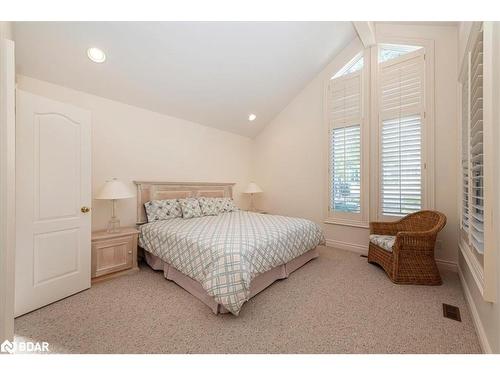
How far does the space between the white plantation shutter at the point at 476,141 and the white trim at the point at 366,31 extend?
1.43 meters

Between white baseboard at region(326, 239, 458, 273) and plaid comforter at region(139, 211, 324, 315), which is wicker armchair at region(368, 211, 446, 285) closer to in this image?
white baseboard at region(326, 239, 458, 273)

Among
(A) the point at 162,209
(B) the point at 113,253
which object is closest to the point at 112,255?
(B) the point at 113,253

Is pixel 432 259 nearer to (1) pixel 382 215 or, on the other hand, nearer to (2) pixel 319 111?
(1) pixel 382 215

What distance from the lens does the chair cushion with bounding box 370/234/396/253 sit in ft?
8.20

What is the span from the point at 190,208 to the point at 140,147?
47.9 inches

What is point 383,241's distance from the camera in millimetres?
2598

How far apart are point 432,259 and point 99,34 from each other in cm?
433

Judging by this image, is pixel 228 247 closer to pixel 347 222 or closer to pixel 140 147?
pixel 140 147

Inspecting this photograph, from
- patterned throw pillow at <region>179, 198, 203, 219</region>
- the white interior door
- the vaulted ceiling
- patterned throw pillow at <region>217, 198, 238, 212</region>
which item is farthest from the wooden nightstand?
the vaulted ceiling

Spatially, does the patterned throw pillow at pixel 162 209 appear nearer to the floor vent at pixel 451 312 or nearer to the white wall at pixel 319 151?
the white wall at pixel 319 151

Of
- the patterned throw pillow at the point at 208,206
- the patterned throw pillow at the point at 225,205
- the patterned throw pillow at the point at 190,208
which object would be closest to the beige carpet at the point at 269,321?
the patterned throw pillow at the point at 190,208

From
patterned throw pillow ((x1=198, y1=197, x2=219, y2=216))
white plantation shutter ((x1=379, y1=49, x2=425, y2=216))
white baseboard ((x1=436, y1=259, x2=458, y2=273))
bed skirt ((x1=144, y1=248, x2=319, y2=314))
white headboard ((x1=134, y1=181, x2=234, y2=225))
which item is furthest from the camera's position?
patterned throw pillow ((x1=198, y1=197, x2=219, y2=216))

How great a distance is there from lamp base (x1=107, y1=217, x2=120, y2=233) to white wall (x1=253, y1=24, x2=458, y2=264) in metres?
2.98

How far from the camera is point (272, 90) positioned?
12.3ft
